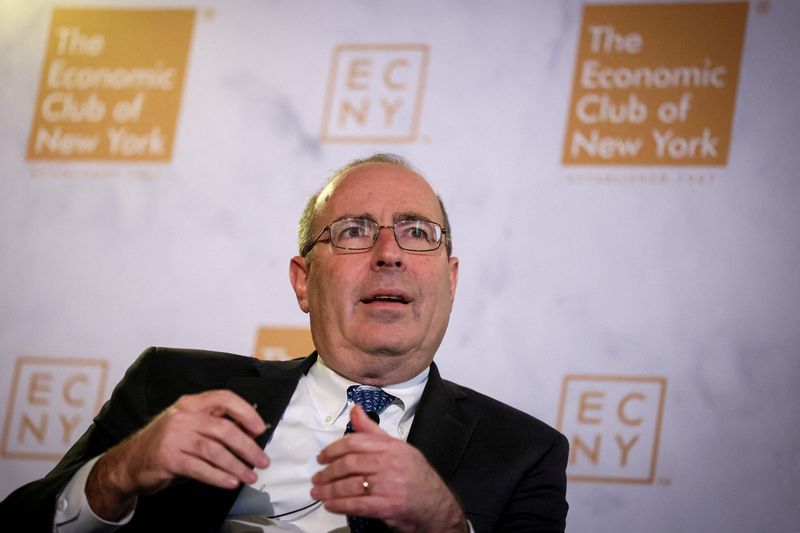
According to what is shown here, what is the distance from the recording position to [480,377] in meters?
2.90

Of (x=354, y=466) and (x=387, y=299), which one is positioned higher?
(x=387, y=299)

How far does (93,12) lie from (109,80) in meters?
0.29

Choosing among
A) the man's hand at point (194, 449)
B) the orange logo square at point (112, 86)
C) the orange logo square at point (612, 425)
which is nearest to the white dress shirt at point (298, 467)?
the man's hand at point (194, 449)

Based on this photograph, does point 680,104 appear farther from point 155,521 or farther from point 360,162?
point 155,521

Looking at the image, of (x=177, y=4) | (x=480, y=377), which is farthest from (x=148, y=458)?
(x=177, y=4)

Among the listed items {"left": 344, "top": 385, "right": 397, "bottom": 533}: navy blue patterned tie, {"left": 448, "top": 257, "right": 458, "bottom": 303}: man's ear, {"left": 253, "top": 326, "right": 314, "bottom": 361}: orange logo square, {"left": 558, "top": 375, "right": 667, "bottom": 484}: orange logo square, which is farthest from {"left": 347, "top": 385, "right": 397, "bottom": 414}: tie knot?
{"left": 253, "top": 326, "right": 314, "bottom": 361}: orange logo square

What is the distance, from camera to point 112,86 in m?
3.49

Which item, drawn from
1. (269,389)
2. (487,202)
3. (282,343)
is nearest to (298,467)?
(269,389)

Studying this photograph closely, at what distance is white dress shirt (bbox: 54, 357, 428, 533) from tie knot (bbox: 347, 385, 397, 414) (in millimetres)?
13

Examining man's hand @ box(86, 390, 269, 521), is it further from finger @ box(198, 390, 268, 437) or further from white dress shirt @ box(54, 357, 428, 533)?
white dress shirt @ box(54, 357, 428, 533)

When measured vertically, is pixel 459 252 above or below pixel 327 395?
above

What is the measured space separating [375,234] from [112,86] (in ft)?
4.89

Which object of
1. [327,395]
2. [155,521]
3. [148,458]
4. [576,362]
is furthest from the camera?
[576,362]

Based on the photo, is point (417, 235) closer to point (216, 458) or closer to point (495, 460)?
point (495, 460)
